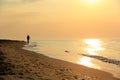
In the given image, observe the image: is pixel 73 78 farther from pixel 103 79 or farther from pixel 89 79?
pixel 103 79

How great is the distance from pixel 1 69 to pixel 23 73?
61.1 inches

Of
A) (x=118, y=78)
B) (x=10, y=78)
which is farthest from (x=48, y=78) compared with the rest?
(x=118, y=78)

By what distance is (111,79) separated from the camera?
715 inches

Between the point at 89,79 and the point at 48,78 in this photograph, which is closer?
the point at 48,78

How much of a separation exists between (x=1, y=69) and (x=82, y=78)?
16.3 ft

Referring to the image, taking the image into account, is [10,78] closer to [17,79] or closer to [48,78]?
[17,79]

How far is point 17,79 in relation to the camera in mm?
13469

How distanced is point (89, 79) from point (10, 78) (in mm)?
5372

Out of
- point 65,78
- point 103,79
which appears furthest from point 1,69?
point 103,79

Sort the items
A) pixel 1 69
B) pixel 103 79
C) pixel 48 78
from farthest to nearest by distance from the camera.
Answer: pixel 103 79 → pixel 1 69 → pixel 48 78

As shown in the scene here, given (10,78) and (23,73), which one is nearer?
(10,78)

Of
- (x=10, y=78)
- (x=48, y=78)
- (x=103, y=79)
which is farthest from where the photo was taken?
(x=103, y=79)

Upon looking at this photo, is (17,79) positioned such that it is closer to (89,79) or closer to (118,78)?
(89,79)

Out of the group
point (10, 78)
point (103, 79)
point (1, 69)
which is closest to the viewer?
point (10, 78)
